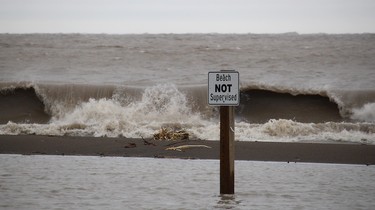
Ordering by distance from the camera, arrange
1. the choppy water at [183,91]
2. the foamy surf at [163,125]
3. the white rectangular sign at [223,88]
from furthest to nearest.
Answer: the choppy water at [183,91]
the foamy surf at [163,125]
the white rectangular sign at [223,88]

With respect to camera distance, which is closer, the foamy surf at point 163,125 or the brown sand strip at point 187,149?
the brown sand strip at point 187,149

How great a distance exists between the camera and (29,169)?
45.5 ft

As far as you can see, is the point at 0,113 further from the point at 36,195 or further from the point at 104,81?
the point at 36,195

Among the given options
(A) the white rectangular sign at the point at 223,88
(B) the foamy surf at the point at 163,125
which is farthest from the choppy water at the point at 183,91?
(A) the white rectangular sign at the point at 223,88

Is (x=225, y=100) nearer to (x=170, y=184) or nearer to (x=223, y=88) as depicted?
(x=223, y=88)

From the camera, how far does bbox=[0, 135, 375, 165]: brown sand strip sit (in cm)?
1575

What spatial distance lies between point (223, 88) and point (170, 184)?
2.20 m

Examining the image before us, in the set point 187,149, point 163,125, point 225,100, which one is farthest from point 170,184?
point 163,125

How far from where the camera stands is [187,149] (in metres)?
16.8

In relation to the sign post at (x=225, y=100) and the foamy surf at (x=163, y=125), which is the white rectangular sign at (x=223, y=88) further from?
the foamy surf at (x=163, y=125)

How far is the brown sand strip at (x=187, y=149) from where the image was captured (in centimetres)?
1575

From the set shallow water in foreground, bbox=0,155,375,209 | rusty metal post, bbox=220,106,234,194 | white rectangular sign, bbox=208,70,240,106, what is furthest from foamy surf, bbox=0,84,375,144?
white rectangular sign, bbox=208,70,240,106

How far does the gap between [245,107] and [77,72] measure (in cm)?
1082

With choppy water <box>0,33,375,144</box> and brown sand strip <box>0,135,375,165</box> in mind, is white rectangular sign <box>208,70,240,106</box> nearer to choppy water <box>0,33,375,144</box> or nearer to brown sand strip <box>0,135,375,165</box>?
brown sand strip <box>0,135,375,165</box>
